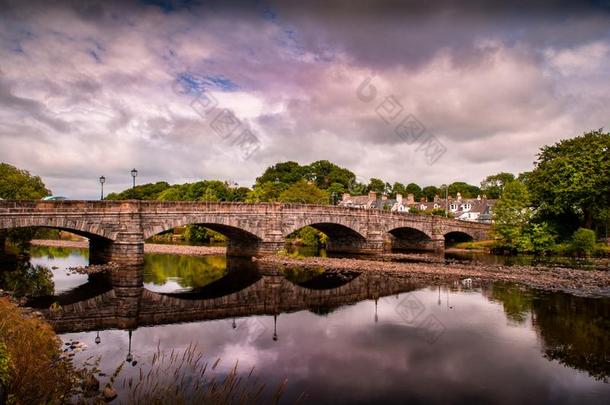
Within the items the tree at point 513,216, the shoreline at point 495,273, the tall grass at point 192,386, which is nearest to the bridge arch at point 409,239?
the tree at point 513,216

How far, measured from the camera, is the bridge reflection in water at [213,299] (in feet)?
62.5

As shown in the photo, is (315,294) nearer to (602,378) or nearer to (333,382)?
(333,382)

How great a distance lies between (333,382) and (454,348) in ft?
18.0

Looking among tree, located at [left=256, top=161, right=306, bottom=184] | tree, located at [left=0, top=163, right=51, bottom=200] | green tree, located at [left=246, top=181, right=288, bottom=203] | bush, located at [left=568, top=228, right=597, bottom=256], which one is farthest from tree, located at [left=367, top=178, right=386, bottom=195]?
tree, located at [left=0, top=163, right=51, bottom=200]

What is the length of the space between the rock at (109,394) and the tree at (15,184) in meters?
39.2

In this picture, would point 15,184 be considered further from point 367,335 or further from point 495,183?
point 495,183

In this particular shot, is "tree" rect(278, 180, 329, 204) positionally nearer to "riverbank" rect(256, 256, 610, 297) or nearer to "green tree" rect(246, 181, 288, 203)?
"green tree" rect(246, 181, 288, 203)

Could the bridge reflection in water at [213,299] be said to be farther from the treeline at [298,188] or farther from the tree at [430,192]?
the tree at [430,192]

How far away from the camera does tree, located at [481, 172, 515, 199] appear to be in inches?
5739

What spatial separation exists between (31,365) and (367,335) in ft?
38.1

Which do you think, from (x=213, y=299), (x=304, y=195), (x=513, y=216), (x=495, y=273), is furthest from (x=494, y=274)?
(x=304, y=195)

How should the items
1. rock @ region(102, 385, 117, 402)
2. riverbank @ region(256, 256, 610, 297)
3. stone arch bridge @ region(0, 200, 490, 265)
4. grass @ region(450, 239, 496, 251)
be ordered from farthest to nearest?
1. grass @ region(450, 239, 496, 251)
2. stone arch bridge @ region(0, 200, 490, 265)
3. riverbank @ region(256, 256, 610, 297)
4. rock @ region(102, 385, 117, 402)

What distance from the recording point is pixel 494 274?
34.2 m

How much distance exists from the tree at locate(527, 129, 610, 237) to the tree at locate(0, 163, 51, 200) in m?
58.6
